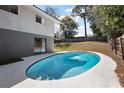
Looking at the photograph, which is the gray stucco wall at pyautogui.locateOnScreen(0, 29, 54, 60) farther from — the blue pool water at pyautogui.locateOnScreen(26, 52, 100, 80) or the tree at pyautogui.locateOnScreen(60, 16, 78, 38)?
the tree at pyautogui.locateOnScreen(60, 16, 78, 38)

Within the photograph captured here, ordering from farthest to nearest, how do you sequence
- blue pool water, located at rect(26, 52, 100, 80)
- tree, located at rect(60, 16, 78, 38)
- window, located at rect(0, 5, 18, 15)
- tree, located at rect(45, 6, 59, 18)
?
tree, located at rect(45, 6, 59, 18), tree, located at rect(60, 16, 78, 38), window, located at rect(0, 5, 18, 15), blue pool water, located at rect(26, 52, 100, 80)

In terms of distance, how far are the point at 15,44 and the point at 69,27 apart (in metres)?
26.5

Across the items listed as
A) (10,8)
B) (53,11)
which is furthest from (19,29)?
(53,11)

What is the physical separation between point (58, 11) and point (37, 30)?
2270cm

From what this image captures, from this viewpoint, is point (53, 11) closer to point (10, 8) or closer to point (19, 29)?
point (19, 29)

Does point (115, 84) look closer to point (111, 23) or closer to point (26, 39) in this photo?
point (111, 23)

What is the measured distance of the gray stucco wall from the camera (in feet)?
33.5

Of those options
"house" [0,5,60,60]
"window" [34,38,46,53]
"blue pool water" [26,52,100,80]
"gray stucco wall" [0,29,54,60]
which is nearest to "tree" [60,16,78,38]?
"window" [34,38,46,53]

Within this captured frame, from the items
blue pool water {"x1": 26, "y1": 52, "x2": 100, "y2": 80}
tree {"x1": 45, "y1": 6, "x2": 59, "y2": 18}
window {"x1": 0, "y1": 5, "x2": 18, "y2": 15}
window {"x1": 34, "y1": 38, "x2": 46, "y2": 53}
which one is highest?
tree {"x1": 45, "y1": 6, "x2": 59, "y2": 18}

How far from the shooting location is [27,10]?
44.4 ft

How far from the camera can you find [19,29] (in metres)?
12.2
